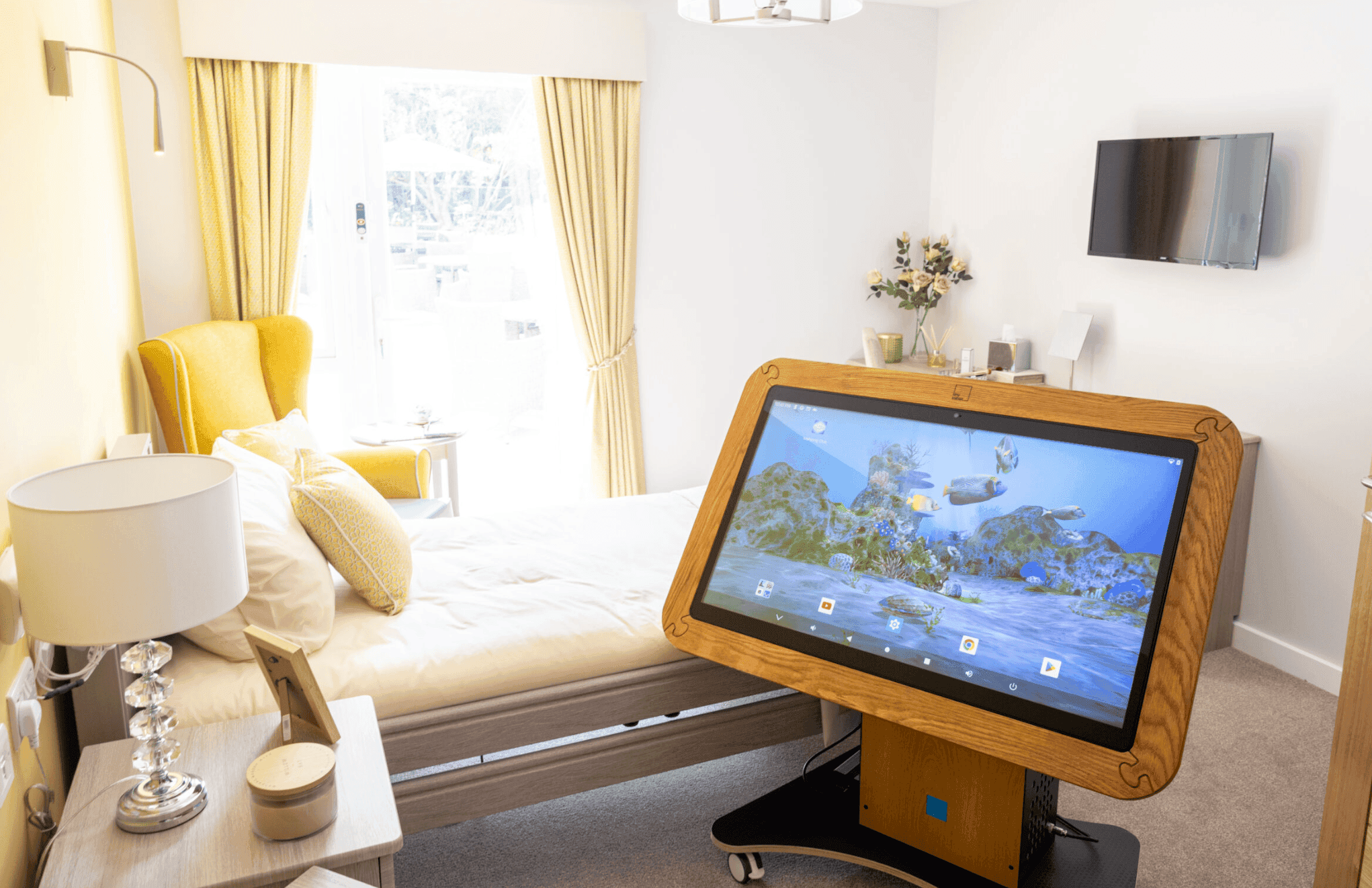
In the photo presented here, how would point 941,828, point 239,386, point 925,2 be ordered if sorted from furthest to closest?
1. point 925,2
2. point 239,386
3. point 941,828

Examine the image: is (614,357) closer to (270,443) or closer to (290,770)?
(270,443)

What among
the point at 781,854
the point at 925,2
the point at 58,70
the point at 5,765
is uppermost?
the point at 925,2

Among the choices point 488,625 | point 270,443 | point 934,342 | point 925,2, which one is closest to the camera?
point 488,625

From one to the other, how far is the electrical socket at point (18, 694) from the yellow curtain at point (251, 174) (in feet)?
8.52

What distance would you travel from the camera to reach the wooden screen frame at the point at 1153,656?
1585 millimetres

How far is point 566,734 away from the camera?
7.18 feet

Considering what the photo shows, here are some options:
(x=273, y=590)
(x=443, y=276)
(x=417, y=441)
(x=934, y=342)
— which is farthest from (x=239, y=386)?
(x=934, y=342)

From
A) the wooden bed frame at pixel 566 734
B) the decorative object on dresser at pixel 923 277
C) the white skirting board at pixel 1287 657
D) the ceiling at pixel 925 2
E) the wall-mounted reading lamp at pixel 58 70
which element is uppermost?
the ceiling at pixel 925 2

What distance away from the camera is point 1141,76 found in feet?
12.7

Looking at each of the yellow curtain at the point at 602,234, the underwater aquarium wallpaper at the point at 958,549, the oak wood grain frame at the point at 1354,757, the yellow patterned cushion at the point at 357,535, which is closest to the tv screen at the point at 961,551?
the underwater aquarium wallpaper at the point at 958,549

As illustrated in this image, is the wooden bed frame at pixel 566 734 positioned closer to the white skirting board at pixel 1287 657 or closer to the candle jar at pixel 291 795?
the candle jar at pixel 291 795

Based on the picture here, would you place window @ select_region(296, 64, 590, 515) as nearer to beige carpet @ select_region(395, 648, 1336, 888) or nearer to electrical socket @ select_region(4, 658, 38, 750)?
beige carpet @ select_region(395, 648, 1336, 888)

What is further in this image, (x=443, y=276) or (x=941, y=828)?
(x=443, y=276)

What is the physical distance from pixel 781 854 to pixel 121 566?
67.4 inches
